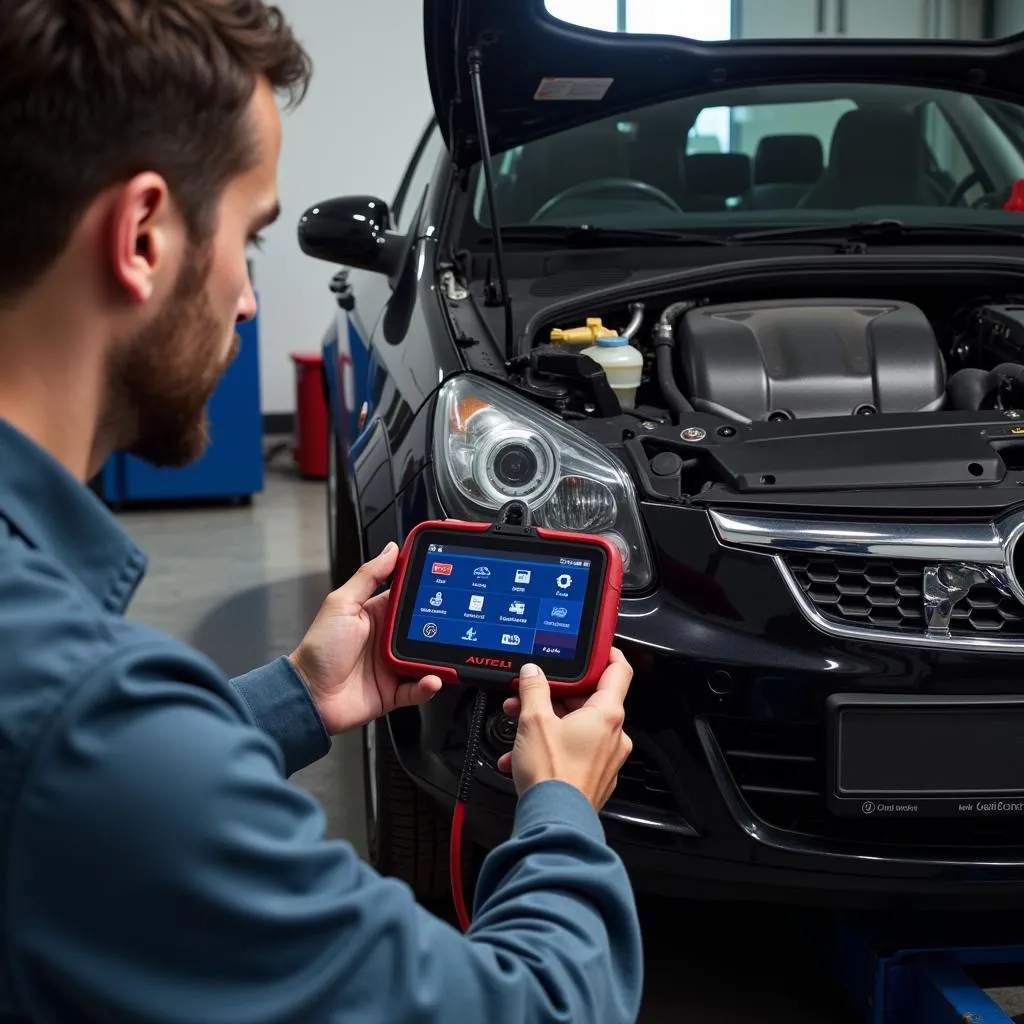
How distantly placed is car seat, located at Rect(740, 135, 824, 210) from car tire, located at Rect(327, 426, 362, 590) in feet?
3.47

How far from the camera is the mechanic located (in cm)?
66

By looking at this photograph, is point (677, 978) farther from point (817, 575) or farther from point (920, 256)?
point (920, 256)

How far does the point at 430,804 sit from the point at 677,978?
433 millimetres

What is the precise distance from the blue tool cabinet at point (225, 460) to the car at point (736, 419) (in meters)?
2.54

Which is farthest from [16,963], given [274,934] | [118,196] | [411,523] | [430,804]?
Answer: [430,804]

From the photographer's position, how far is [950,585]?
5.54 ft

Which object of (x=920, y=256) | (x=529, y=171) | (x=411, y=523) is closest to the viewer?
(x=411, y=523)

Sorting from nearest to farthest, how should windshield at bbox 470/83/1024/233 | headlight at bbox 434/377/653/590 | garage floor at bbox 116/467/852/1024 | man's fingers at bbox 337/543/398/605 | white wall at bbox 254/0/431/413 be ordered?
man's fingers at bbox 337/543/398/605, headlight at bbox 434/377/653/590, garage floor at bbox 116/467/852/1024, windshield at bbox 470/83/1024/233, white wall at bbox 254/0/431/413

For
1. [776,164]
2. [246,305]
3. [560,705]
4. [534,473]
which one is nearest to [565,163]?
[776,164]

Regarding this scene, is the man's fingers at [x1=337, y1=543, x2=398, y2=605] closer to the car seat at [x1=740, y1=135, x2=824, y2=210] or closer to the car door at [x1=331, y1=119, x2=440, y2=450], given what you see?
the car door at [x1=331, y1=119, x2=440, y2=450]

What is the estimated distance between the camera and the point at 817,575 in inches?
66.7

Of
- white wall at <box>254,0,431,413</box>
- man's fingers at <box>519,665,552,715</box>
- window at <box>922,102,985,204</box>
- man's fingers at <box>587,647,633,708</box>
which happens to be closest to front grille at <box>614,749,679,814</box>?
man's fingers at <box>587,647,633,708</box>

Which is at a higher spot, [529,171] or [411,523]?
[529,171]

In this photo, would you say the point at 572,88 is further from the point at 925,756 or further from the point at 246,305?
the point at 246,305
